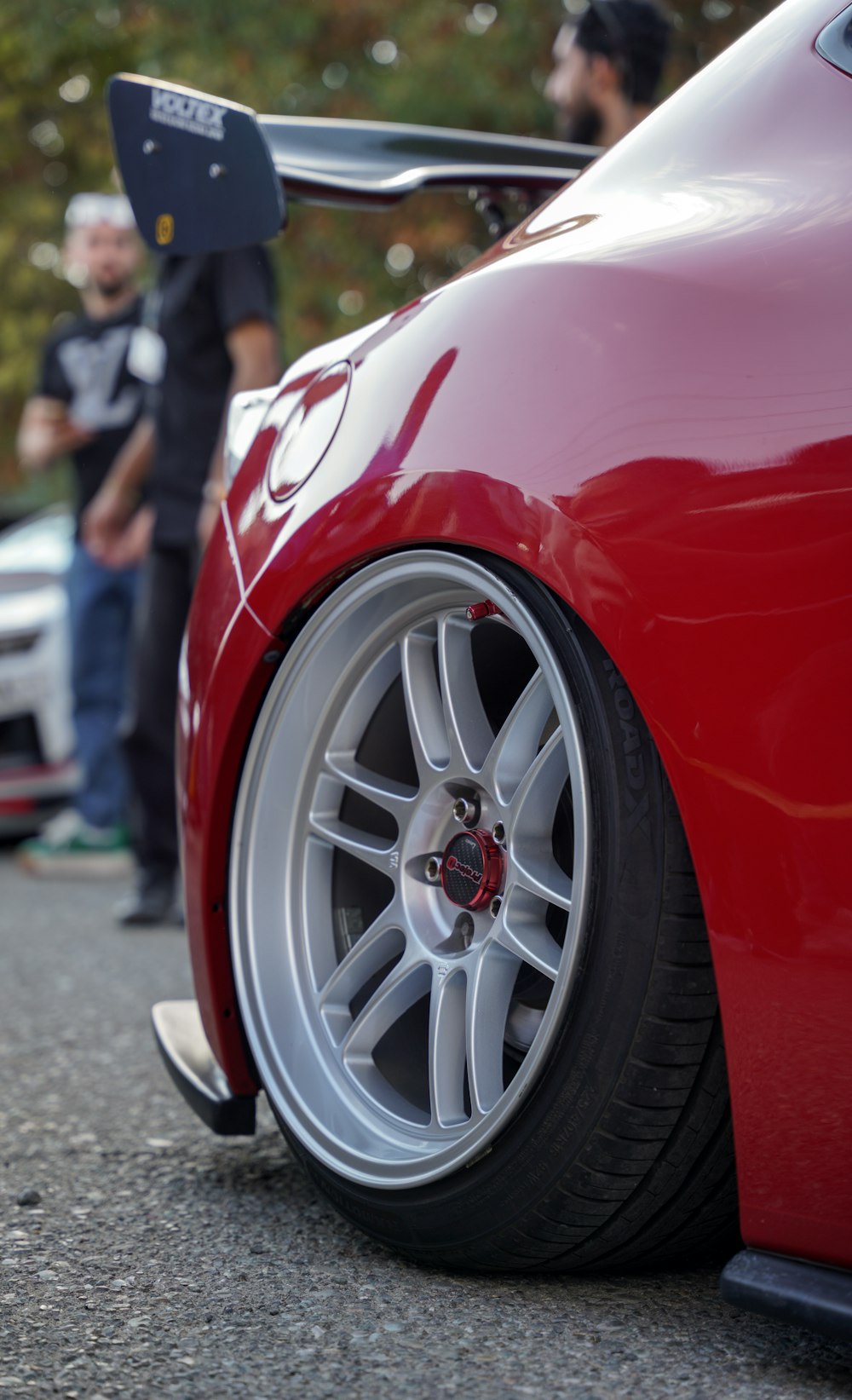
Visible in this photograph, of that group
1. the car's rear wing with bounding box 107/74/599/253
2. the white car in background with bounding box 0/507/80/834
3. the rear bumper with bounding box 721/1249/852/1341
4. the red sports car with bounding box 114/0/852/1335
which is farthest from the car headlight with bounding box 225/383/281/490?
the white car in background with bounding box 0/507/80/834

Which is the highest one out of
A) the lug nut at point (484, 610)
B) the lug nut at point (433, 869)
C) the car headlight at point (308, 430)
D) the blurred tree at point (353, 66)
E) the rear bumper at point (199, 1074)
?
the blurred tree at point (353, 66)

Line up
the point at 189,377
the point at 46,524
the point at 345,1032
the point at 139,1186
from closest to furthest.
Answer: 1. the point at 345,1032
2. the point at 139,1186
3. the point at 189,377
4. the point at 46,524

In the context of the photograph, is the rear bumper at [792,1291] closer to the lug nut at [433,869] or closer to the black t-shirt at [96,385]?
the lug nut at [433,869]

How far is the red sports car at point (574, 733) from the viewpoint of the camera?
1.40 meters

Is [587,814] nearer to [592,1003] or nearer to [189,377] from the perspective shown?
[592,1003]

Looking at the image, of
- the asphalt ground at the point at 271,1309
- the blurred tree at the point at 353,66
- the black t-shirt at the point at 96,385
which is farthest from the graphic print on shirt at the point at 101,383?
the asphalt ground at the point at 271,1309

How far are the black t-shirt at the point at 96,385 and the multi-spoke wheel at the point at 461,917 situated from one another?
4066 mm

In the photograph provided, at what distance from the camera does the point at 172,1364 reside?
1525 mm

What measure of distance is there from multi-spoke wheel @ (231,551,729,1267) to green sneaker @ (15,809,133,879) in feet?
12.5

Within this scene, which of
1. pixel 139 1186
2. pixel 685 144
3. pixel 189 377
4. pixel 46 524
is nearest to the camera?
pixel 685 144

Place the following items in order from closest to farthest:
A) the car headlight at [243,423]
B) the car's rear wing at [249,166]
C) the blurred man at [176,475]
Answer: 1. the car's rear wing at [249,166]
2. the car headlight at [243,423]
3. the blurred man at [176,475]

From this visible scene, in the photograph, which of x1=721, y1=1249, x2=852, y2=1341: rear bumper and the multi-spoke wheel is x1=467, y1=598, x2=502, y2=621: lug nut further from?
x1=721, y1=1249, x2=852, y2=1341: rear bumper

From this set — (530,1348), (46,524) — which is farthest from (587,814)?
(46,524)

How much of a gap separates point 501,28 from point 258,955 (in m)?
A: 8.92
